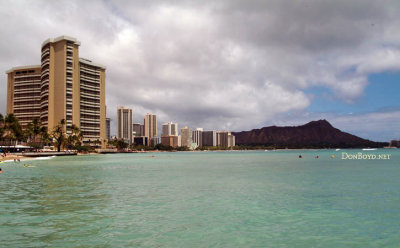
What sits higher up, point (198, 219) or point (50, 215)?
point (50, 215)

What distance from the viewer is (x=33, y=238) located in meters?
14.8

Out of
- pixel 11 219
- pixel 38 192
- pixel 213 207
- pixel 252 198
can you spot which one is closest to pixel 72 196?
pixel 38 192

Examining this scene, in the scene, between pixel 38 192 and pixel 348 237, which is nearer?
pixel 348 237

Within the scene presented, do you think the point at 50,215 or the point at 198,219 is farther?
the point at 50,215

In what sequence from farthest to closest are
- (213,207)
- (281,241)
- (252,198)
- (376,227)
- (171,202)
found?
(252,198) → (171,202) → (213,207) → (376,227) → (281,241)

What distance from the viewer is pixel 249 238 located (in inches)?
593

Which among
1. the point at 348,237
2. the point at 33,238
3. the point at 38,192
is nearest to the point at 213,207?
the point at 348,237

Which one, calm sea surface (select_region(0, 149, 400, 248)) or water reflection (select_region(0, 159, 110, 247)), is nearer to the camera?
calm sea surface (select_region(0, 149, 400, 248))

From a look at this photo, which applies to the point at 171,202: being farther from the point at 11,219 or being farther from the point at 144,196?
the point at 11,219

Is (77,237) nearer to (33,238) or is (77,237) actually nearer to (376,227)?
(33,238)

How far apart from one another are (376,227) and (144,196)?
1785 cm

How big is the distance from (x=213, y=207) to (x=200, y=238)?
7.91 m

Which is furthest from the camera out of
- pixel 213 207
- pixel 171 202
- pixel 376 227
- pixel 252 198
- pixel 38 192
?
pixel 38 192

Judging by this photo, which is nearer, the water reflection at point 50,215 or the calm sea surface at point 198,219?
the calm sea surface at point 198,219
